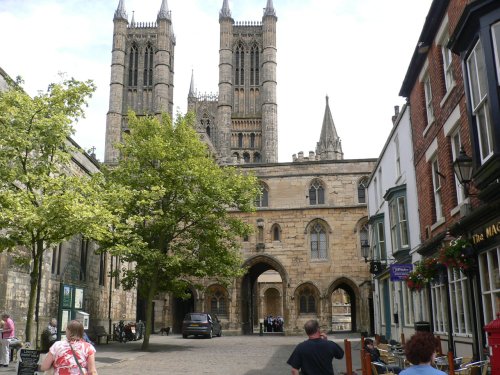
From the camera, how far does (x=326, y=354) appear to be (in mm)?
6227

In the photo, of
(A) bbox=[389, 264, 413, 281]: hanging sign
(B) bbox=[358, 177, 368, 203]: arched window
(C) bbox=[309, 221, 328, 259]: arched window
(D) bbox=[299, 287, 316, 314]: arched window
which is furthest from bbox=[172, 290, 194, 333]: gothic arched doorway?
(A) bbox=[389, 264, 413, 281]: hanging sign

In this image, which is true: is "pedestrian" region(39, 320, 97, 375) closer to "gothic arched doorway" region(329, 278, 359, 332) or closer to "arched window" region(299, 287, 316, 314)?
"arched window" region(299, 287, 316, 314)

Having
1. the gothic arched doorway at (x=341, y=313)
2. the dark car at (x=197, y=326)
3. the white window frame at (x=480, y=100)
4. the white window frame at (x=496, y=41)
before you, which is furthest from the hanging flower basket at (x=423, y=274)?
the gothic arched doorway at (x=341, y=313)

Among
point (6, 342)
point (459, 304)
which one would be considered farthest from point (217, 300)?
point (459, 304)

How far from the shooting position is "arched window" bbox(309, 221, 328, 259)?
3584cm

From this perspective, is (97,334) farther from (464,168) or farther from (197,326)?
(464,168)

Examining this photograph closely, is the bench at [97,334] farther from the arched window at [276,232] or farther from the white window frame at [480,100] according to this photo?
the white window frame at [480,100]

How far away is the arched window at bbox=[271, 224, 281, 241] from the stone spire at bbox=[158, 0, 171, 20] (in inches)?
2222

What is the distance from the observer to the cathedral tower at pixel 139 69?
80.1m

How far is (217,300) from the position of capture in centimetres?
3956

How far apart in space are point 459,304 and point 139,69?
79.4m

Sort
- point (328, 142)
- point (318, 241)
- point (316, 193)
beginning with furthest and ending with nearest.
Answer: point (328, 142) < point (316, 193) < point (318, 241)

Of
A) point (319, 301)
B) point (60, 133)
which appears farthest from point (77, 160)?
point (319, 301)

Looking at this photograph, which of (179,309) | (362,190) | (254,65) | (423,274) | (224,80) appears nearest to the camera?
(423,274)
